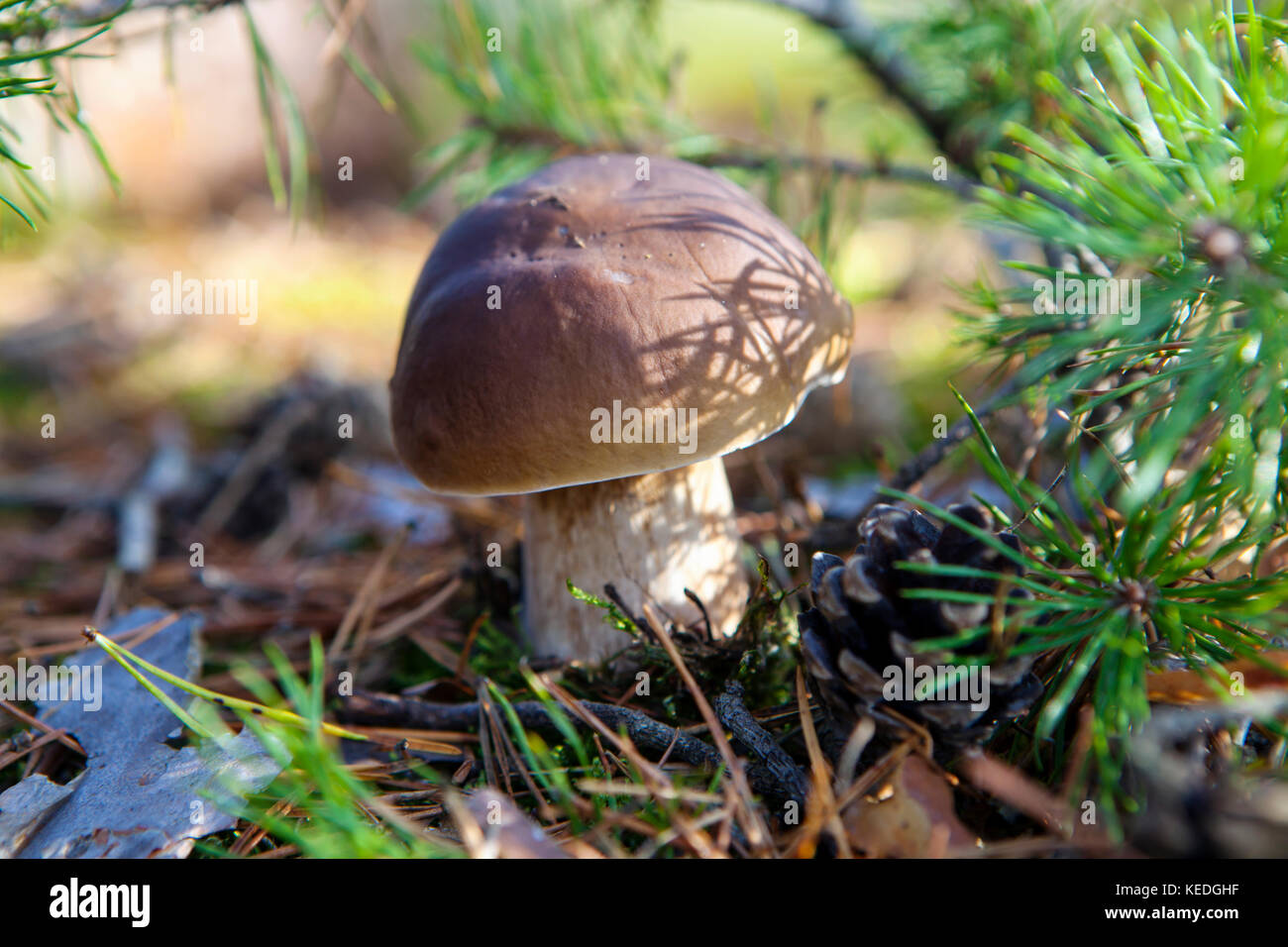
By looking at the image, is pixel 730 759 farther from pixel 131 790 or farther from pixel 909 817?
pixel 131 790

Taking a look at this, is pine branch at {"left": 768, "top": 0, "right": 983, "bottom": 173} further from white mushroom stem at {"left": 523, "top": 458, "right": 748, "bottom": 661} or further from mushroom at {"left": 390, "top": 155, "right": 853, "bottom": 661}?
white mushroom stem at {"left": 523, "top": 458, "right": 748, "bottom": 661}

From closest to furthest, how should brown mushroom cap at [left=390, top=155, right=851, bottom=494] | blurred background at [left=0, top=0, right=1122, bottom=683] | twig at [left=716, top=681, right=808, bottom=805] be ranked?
twig at [left=716, top=681, right=808, bottom=805], brown mushroom cap at [left=390, top=155, right=851, bottom=494], blurred background at [left=0, top=0, right=1122, bottom=683]

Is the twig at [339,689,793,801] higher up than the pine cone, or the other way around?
the pine cone

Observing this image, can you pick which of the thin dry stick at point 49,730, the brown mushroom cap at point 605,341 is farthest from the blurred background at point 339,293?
the thin dry stick at point 49,730

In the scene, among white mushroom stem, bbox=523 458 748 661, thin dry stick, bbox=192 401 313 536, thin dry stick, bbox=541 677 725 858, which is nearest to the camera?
thin dry stick, bbox=541 677 725 858

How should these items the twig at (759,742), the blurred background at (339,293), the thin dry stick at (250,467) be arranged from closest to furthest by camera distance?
the twig at (759,742)
the blurred background at (339,293)
the thin dry stick at (250,467)

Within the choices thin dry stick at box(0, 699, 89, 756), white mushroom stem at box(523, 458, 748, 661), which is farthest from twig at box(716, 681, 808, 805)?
thin dry stick at box(0, 699, 89, 756)

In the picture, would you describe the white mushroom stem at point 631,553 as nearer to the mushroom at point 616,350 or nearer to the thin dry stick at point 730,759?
the mushroom at point 616,350

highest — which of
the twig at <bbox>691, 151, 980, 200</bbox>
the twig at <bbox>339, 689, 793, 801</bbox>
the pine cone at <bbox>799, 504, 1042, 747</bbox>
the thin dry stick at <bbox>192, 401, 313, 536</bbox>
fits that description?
the twig at <bbox>691, 151, 980, 200</bbox>

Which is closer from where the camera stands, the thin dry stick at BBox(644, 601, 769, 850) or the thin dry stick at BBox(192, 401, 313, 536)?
the thin dry stick at BBox(644, 601, 769, 850)
